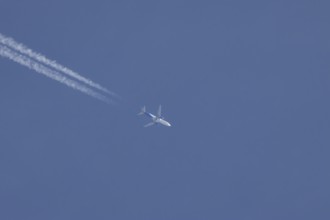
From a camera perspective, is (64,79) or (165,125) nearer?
(64,79)

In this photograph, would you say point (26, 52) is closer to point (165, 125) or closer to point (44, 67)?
point (44, 67)

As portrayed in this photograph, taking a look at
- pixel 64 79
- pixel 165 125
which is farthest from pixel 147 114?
pixel 64 79

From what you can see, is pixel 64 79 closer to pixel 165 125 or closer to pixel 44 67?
pixel 44 67

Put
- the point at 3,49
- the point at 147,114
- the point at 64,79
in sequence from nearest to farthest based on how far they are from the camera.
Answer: the point at 3,49, the point at 64,79, the point at 147,114

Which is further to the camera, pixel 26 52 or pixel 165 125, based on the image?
pixel 165 125

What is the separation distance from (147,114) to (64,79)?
Answer: 19341mm

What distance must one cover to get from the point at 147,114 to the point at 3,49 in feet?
94.6

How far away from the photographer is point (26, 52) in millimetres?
91812

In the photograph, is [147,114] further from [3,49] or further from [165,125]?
[3,49]

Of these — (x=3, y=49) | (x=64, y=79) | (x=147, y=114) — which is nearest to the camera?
(x=3, y=49)

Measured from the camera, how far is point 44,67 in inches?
3688

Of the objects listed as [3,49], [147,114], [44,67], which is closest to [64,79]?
[44,67]

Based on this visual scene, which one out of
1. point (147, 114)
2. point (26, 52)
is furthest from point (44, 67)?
point (147, 114)

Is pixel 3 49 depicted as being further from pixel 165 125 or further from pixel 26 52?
pixel 165 125
